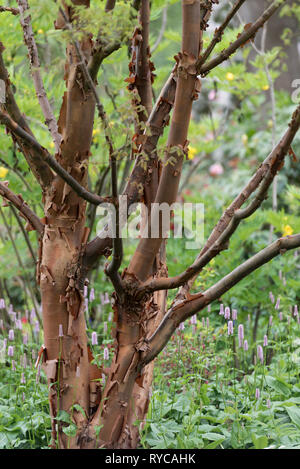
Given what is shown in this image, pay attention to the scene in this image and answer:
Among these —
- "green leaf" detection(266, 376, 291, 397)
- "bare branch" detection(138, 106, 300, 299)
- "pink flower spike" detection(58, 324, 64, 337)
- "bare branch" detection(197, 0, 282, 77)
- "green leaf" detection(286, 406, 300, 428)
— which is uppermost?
"bare branch" detection(197, 0, 282, 77)

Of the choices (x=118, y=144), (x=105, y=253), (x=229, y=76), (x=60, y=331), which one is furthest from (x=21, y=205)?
(x=229, y=76)

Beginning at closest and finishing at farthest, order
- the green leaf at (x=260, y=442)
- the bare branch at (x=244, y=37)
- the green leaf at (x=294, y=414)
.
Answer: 1. the bare branch at (x=244, y=37)
2. the green leaf at (x=260, y=442)
3. the green leaf at (x=294, y=414)

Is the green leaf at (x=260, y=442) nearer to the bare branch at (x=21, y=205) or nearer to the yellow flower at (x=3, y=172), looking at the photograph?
the bare branch at (x=21, y=205)

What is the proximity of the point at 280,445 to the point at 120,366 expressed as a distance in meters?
0.53

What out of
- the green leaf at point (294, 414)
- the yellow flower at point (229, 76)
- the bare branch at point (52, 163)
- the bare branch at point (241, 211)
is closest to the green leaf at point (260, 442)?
the green leaf at point (294, 414)

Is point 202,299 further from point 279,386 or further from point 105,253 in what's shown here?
point 279,386

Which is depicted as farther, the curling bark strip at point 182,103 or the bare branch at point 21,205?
the bare branch at point 21,205

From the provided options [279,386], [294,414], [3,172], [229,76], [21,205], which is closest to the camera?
[21,205]

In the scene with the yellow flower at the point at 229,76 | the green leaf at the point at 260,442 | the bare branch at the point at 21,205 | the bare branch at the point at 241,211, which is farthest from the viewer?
the yellow flower at the point at 229,76

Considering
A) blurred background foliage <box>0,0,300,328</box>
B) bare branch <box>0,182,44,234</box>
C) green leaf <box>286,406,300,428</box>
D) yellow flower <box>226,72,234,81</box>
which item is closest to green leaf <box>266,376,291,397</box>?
green leaf <box>286,406,300,428</box>

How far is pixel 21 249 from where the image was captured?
3.57 m

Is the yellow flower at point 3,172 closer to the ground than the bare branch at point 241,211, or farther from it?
farther from it

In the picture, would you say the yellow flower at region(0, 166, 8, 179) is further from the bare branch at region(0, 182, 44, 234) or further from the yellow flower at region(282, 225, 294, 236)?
the yellow flower at region(282, 225, 294, 236)

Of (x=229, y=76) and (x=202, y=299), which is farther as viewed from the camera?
(x=229, y=76)
